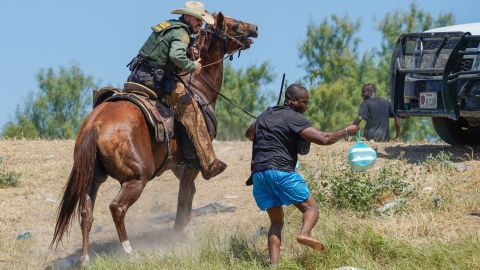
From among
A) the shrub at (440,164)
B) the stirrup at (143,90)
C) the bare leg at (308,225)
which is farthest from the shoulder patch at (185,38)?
the shrub at (440,164)

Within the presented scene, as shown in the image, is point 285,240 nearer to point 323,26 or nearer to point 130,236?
point 130,236

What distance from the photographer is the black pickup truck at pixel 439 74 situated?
1248 cm

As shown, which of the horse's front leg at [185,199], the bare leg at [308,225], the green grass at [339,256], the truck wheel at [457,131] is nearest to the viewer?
the bare leg at [308,225]

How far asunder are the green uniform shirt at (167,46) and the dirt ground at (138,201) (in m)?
1.94

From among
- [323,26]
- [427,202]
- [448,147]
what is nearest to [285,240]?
[427,202]

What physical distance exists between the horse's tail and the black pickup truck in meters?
4.93

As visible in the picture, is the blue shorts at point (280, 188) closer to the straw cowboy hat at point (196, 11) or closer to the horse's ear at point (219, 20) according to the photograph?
the straw cowboy hat at point (196, 11)

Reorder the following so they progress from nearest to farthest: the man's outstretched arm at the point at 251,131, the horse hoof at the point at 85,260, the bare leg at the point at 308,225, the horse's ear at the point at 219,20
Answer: the bare leg at the point at 308,225 < the man's outstretched arm at the point at 251,131 < the horse hoof at the point at 85,260 < the horse's ear at the point at 219,20

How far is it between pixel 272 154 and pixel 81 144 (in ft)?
7.06

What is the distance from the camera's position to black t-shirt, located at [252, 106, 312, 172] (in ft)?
28.9

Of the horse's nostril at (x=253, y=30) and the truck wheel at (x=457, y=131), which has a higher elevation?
the horse's nostril at (x=253, y=30)

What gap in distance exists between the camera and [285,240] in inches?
390

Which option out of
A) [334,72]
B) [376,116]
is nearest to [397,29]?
[334,72]

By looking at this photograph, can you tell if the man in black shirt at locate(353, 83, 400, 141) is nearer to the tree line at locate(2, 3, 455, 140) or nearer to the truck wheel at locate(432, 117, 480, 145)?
the truck wheel at locate(432, 117, 480, 145)
